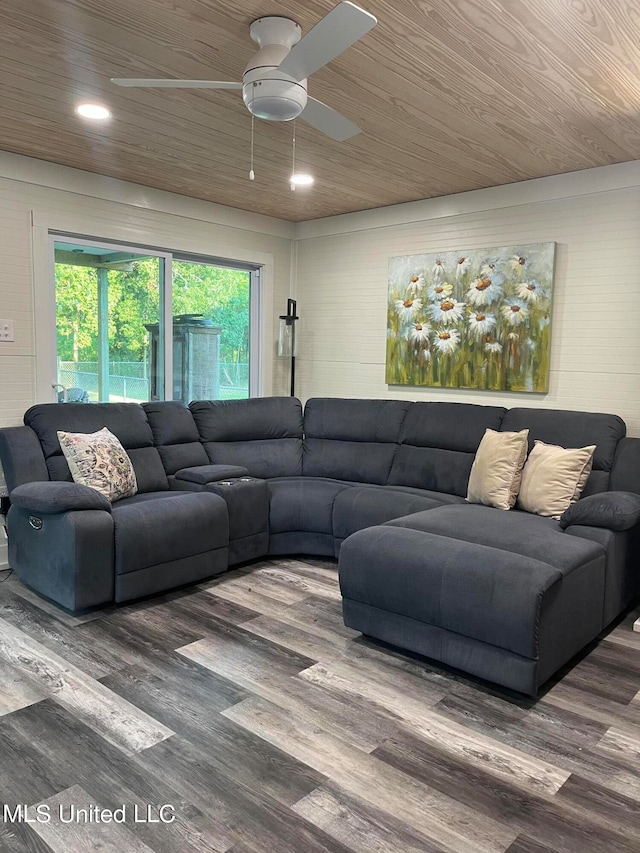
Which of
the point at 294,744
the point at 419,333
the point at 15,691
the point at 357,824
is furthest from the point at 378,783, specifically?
the point at 419,333

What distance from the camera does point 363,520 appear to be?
Result: 154 inches

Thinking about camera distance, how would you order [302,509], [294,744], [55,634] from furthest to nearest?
[302,509] < [55,634] < [294,744]

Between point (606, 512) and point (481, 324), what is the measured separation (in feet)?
5.97

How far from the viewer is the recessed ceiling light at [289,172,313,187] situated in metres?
4.07

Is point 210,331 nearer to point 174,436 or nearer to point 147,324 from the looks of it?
point 147,324

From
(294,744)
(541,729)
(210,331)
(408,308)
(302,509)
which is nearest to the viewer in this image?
(294,744)

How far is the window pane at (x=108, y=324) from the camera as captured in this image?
4273mm

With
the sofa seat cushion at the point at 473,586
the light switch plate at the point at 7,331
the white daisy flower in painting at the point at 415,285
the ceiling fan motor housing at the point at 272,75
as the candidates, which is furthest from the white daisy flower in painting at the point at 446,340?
the light switch plate at the point at 7,331

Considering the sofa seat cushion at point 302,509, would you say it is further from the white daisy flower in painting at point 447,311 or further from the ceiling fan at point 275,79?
the ceiling fan at point 275,79

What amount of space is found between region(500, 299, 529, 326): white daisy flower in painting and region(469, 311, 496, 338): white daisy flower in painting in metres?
0.10

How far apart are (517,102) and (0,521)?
363cm

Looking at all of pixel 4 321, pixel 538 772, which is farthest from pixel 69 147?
pixel 538 772

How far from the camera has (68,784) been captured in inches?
78.7

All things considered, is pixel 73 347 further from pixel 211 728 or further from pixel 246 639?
pixel 211 728
